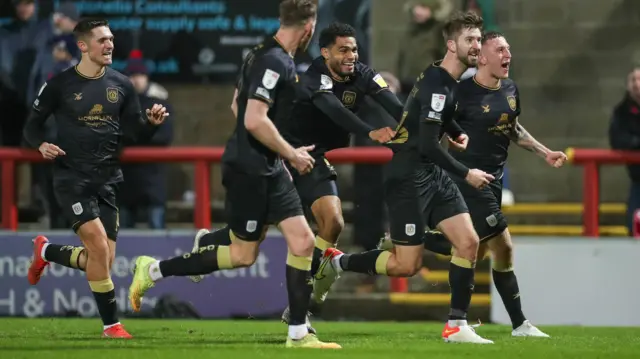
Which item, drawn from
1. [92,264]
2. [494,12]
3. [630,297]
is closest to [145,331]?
[92,264]

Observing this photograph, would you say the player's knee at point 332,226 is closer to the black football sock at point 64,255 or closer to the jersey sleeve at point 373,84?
the jersey sleeve at point 373,84

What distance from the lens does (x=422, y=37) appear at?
1761 cm

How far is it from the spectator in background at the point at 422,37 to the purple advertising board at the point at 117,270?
3.25m

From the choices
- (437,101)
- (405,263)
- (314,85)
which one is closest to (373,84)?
(314,85)

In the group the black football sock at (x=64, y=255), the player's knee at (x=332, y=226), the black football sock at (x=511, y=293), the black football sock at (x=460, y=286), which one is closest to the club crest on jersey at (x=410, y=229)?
the black football sock at (x=460, y=286)

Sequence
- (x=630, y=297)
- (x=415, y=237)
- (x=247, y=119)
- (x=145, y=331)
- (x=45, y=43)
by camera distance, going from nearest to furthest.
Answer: (x=247, y=119), (x=415, y=237), (x=145, y=331), (x=630, y=297), (x=45, y=43)

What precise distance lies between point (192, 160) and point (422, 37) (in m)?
3.39

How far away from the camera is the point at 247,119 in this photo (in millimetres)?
10336

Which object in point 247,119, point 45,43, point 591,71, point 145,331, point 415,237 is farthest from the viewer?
point 591,71

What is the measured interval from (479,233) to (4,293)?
5.17m

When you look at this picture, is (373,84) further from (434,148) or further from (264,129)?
(264,129)

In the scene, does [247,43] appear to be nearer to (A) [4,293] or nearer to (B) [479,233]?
(A) [4,293]

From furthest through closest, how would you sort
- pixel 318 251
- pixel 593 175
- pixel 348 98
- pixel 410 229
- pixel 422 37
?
pixel 422 37, pixel 593 175, pixel 318 251, pixel 348 98, pixel 410 229

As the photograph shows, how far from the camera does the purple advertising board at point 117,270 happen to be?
15078 mm
